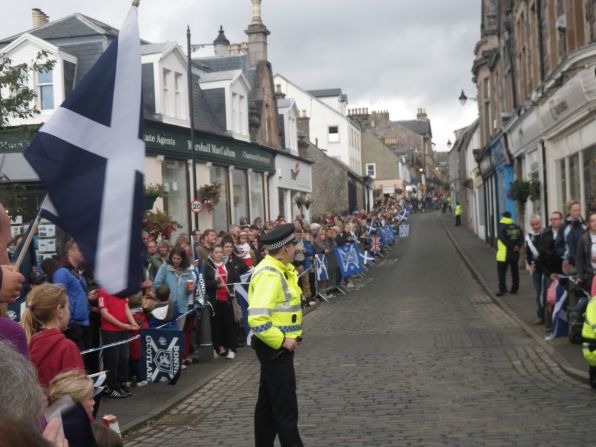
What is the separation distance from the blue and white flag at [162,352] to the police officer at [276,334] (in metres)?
3.58

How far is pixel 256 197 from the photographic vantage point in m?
37.0

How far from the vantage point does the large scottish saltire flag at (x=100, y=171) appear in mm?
4375

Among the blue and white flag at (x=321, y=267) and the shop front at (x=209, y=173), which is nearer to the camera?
the blue and white flag at (x=321, y=267)

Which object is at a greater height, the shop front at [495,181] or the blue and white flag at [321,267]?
the shop front at [495,181]

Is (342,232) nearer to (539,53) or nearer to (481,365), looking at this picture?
(539,53)

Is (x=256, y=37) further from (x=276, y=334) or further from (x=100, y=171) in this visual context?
(x=100, y=171)

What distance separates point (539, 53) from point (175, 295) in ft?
49.9

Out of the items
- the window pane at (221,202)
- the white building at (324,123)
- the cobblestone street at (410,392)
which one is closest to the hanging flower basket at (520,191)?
the cobblestone street at (410,392)

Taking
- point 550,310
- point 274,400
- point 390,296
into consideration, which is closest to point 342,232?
point 390,296

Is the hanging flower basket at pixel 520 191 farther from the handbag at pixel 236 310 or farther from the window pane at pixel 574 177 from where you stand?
the handbag at pixel 236 310

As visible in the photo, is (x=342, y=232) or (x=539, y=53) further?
(x=342, y=232)

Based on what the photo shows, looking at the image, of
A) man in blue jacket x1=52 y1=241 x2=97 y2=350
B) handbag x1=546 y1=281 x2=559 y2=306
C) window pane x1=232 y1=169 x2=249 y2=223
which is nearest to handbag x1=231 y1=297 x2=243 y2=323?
man in blue jacket x1=52 y1=241 x2=97 y2=350

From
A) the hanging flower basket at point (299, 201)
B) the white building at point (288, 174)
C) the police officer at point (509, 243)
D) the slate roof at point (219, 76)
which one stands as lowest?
the police officer at point (509, 243)

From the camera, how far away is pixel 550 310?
13.1 m
